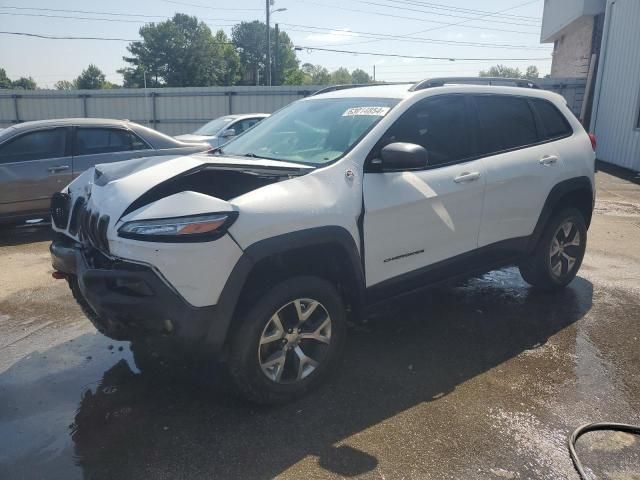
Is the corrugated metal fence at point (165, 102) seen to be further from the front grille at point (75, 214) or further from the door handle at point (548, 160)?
the front grille at point (75, 214)

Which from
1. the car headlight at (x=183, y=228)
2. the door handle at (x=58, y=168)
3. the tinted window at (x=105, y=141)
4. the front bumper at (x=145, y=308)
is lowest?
the front bumper at (x=145, y=308)

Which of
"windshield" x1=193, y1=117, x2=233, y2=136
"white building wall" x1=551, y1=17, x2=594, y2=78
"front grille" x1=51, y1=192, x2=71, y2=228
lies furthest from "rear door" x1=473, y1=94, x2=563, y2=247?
"white building wall" x1=551, y1=17, x2=594, y2=78

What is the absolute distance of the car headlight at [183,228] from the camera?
8.55 ft

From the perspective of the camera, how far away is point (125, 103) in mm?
21219

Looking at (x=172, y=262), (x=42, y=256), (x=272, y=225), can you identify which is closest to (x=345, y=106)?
(x=272, y=225)

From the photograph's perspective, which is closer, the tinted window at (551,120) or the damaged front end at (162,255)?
the damaged front end at (162,255)

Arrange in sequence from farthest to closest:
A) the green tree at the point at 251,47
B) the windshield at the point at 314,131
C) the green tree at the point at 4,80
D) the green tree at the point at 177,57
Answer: the green tree at the point at 4,80
the green tree at the point at 251,47
the green tree at the point at 177,57
the windshield at the point at 314,131

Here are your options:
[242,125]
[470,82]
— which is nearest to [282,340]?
[470,82]

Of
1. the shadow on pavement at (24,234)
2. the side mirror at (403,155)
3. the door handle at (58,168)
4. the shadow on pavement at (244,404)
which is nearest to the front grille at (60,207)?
the shadow on pavement at (244,404)

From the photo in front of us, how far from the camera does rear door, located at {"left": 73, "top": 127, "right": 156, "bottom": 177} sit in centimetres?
727

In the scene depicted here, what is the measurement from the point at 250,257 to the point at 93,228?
0.95m

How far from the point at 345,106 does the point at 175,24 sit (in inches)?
3397

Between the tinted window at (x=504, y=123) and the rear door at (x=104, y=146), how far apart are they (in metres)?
4.98

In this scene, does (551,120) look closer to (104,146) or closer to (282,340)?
(282,340)
